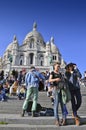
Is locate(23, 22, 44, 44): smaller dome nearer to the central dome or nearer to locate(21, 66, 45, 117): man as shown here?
the central dome

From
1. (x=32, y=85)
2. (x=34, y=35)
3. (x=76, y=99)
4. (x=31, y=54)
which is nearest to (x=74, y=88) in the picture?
(x=76, y=99)

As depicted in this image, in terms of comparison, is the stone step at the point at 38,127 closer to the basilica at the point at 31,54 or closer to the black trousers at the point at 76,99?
the black trousers at the point at 76,99

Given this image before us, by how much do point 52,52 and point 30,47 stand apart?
833 cm

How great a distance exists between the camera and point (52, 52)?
8038cm

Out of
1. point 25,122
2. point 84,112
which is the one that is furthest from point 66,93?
point 84,112

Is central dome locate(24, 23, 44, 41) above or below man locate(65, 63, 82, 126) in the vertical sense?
above

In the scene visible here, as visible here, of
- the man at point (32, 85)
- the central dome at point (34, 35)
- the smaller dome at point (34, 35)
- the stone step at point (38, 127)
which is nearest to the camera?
the stone step at point (38, 127)

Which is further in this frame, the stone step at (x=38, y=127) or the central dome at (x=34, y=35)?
the central dome at (x=34, y=35)

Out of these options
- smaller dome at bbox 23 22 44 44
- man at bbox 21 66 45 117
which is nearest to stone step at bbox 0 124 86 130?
man at bbox 21 66 45 117

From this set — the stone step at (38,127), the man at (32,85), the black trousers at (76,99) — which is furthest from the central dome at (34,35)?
the stone step at (38,127)

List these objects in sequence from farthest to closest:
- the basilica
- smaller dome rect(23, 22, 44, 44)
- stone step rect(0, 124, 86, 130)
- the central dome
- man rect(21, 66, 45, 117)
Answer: the central dome, smaller dome rect(23, 22, 44, 44), the basilica, man rect(21, 66, 45, 117), stone step rect(0, 124, 86, 130)

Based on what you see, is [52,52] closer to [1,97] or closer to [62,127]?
[1,97]

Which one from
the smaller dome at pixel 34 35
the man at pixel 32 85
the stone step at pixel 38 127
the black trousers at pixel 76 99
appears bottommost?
the stone step at pixel 38 127

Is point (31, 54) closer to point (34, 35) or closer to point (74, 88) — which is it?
point (34, 35)
